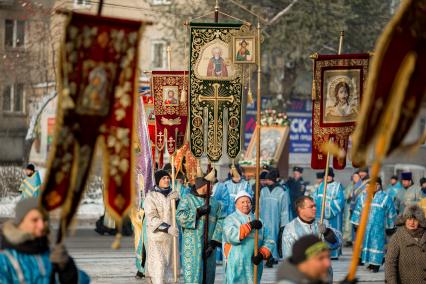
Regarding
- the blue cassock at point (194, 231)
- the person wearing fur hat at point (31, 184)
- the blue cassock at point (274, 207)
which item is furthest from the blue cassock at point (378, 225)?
the blue cassock at point (194, 231)

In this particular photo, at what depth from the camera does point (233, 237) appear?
49.1 feet

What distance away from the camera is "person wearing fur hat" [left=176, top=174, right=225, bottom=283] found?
16.7 metres

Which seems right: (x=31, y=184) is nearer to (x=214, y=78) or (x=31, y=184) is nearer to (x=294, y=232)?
(x=214, y=78)

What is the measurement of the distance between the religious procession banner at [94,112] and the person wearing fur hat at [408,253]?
4.52m

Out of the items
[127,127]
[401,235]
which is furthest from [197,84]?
[127,127]

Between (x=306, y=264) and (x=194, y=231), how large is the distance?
26.7 feet

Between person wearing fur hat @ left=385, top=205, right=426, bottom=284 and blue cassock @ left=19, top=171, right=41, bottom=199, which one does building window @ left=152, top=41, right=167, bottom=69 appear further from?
person wearing fur hat @ left=385, top=205, right=426, bottom=284

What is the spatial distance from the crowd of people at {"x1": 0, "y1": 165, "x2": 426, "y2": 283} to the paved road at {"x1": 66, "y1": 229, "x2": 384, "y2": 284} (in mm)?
488

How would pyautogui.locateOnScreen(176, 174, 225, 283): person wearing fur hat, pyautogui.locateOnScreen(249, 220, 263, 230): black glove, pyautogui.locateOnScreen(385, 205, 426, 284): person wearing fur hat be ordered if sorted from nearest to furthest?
pyautogui.locateOnScreen(385, 205, 426, 284): person wearing fur hat < pyautogui.locateOnScreen(249, 220, 263, 230): black glove < pyautogui.locateOnScreen(176, 174, 225, 283): person wearing fur hat

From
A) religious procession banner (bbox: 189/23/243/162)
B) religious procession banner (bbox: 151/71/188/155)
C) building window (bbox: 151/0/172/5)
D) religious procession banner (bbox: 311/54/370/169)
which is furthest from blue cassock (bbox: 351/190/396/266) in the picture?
building window (bbox: 151/0/172/5)

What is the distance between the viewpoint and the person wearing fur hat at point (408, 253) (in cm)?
1376

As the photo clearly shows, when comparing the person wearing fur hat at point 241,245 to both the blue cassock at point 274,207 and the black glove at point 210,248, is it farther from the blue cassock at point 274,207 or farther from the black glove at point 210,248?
the blue cassock at point 274,207

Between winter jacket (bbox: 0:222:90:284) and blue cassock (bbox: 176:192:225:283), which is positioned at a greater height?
winter jacket (bbox: 0:222:90:284)

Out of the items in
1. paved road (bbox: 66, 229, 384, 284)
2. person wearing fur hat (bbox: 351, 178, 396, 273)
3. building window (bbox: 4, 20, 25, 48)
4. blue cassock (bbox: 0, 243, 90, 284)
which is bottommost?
paved road (bbox: 66, 229, 384, 284)
